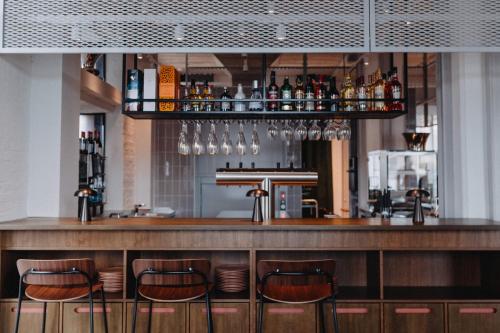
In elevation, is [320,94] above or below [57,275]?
above

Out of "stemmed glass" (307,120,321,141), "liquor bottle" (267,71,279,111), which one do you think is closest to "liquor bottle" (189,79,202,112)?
"liquor bottle" (267,71,279,111)

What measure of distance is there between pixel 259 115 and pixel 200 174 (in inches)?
145

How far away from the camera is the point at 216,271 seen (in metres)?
2.95

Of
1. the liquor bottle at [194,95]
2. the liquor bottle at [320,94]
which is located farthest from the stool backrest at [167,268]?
the liquor bottle at [320,94]

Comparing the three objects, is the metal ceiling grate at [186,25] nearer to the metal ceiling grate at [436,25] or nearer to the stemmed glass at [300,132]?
the metal ceiling grate at [436,25]

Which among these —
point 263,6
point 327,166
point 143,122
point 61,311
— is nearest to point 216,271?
point 61,311

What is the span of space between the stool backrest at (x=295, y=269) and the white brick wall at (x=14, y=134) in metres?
1.98

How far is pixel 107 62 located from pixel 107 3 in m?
3.83

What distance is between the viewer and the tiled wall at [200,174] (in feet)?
21.9

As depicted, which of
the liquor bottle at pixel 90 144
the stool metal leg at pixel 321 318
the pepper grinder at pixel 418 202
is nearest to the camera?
the stool metal leg at pixel 321 318

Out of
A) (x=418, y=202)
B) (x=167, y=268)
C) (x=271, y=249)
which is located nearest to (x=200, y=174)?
(x=271, y=249)

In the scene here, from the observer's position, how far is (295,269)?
2.33 meters

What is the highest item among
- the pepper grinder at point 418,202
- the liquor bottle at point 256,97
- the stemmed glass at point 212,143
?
the liquor bottle at point 256,97

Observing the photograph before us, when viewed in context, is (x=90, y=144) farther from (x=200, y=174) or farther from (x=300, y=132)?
(x=300, y=132)
